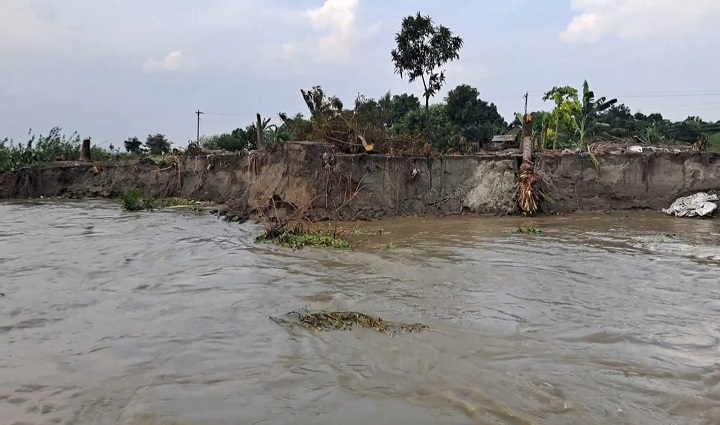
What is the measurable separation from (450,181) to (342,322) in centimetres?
1017

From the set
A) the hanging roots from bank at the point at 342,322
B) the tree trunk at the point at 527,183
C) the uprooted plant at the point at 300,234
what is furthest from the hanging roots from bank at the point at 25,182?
the hanging roots from bank at the point at 342,322

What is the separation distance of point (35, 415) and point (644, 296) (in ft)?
19.6

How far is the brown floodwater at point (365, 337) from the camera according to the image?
3.39m

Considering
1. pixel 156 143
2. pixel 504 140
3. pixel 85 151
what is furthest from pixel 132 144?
pixel 504 140

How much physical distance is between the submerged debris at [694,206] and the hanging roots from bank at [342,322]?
11879 mm

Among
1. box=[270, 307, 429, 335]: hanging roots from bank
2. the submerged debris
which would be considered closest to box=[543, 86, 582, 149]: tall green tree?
the submerged debris

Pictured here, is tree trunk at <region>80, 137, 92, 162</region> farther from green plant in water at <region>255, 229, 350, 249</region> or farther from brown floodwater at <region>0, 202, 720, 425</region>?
green plant in water at <region>255, 229, 350, 249</region>

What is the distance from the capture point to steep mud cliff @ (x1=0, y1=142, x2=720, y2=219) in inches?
533

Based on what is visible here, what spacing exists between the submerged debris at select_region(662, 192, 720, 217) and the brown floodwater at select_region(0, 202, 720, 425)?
15.5ft

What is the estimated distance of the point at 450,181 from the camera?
14.7 m

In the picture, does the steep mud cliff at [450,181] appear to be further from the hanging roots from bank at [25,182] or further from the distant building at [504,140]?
the hanging roots from bank at [25,182]

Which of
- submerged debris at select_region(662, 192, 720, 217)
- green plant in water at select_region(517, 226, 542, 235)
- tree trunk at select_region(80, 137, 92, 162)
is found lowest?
green plant in water at select_region(517, 226, 542, 235)

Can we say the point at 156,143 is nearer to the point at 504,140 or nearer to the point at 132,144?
the point at 132,144

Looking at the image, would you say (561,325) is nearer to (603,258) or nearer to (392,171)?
(603,258)
